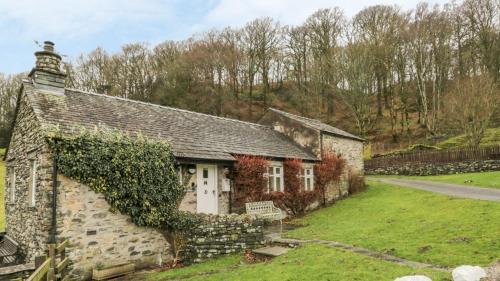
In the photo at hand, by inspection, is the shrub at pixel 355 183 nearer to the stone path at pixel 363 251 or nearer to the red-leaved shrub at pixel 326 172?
the red-leaved shrub at pixel 326 172

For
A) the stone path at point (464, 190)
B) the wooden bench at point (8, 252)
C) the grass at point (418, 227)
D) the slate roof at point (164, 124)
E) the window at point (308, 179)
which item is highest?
the slate roof at point (164, 124)

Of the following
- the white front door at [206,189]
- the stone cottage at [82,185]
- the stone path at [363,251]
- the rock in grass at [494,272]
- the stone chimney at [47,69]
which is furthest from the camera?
the white front door at [206,189]

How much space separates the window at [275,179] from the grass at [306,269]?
7473mm

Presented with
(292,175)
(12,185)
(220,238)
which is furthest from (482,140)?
(12,185)

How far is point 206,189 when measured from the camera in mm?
14297

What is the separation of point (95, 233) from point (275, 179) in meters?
10.1

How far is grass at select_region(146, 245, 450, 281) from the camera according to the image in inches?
295

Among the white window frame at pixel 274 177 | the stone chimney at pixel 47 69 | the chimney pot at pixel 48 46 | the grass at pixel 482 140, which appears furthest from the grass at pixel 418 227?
the grass at pixel 482 140

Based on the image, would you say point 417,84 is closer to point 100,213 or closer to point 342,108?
point 342,108

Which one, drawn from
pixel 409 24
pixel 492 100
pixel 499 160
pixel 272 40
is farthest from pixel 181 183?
pixel 409 24

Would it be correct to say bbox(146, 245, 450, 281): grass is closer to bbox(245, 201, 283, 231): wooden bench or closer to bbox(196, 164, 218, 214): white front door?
bbox(196, 164, 218, 214): white front door

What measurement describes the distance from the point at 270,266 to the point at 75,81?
4020 cm

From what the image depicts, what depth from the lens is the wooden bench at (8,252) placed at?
12023mm

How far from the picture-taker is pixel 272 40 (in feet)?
140
